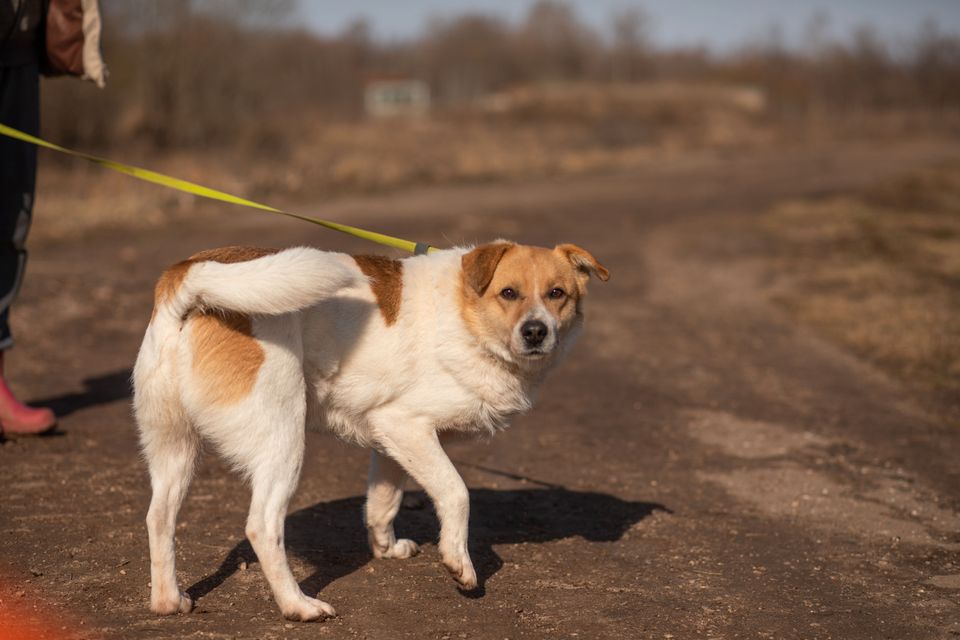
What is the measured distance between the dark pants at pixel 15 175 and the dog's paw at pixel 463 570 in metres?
3.82

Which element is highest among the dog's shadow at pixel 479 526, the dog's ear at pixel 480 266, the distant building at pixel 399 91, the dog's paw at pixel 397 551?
the dog's ear at pixel 480 266

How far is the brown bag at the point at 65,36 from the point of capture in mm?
6578

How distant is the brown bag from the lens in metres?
6.58

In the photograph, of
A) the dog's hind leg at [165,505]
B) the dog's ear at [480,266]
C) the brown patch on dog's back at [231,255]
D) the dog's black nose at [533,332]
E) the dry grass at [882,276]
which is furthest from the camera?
the dry grass at [882,276]

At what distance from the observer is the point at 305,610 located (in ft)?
13.5

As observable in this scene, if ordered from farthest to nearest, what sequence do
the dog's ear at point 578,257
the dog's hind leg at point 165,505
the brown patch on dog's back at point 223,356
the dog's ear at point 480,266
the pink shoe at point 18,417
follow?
the pink shoe at point 18,417
the dog's ear at point 578,257
the dog's ear at point 480,266
the dog's hind leg at point 165,505
the brown patch on dog's back at point 223,356

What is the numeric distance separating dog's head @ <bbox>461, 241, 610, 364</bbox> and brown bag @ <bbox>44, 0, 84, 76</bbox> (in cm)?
339

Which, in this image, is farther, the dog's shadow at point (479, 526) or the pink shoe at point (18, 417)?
the pink shoe at point (18, 417)

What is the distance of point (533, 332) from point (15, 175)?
378 centimetres

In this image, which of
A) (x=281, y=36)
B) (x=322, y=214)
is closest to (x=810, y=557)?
(x=322, y=214)

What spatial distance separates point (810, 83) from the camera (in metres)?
66.9

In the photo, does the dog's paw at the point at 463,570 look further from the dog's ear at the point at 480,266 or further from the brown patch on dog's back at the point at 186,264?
the brown patch on dog's back at the point at 186,264

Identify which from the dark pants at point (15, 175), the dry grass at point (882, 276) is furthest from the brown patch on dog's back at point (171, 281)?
the dry grass at point (882, 276)

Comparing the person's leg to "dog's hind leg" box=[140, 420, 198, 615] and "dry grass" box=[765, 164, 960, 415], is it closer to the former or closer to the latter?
"dog's hind leg" box=[140, 420, 198, 615]
